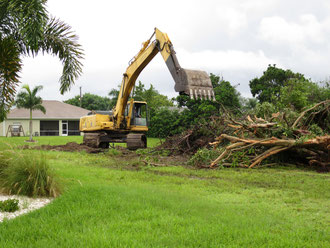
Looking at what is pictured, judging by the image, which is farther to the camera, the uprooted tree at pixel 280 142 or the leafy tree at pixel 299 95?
the leafy tree at pixel 299 95

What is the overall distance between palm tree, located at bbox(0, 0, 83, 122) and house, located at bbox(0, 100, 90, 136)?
1311 inches

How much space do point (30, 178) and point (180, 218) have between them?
9.85 feet

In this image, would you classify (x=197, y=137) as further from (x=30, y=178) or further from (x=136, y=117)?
(x=30, y=178)

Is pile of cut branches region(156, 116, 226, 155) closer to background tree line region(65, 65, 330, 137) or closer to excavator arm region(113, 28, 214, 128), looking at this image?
background tree line region(65, 65, 330, 137)

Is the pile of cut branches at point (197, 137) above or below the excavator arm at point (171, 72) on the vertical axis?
below

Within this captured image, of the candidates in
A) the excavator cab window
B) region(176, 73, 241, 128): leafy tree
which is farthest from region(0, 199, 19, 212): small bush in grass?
region(176, 73, 241, 128): leafy tree

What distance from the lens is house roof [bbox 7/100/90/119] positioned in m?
45.5

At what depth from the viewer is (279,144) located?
10758 millimetres

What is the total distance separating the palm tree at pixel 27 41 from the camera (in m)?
10.5

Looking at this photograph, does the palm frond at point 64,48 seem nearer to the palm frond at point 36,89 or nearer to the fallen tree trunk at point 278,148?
the fallen tree trunk at point 278,148

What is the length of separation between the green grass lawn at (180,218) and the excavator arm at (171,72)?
11.8ft

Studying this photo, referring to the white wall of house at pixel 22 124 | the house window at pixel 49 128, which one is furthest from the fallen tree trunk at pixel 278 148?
the house window at pixel 49 128

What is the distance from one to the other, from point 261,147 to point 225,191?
507 centimetres

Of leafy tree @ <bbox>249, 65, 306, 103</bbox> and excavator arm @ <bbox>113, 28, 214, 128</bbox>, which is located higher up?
leafy tree @ <bbox>249, 65, 306, 103</bbox>
